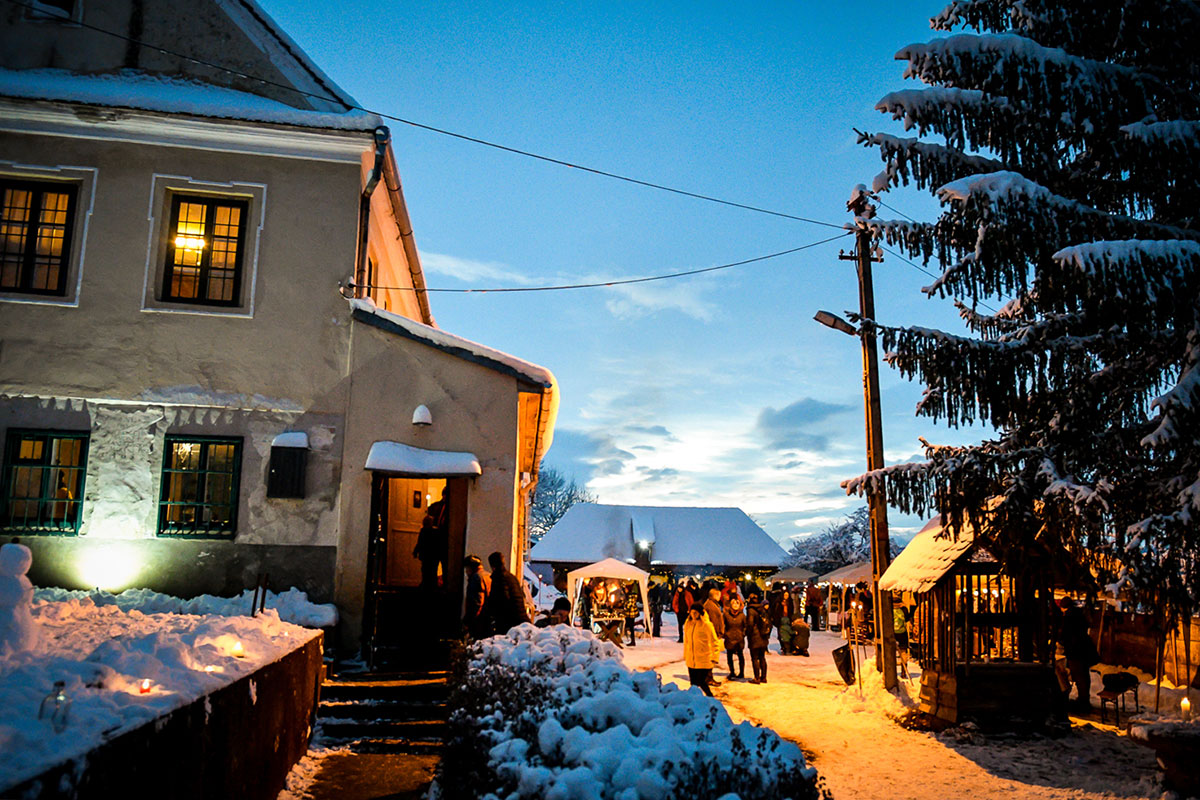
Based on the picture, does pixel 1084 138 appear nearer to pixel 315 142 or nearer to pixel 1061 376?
pixel 1061 376

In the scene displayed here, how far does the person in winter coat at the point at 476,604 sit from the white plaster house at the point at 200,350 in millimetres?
1238

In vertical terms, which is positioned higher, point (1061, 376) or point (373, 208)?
point (373, 208)

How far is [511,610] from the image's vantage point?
10414 millimetres

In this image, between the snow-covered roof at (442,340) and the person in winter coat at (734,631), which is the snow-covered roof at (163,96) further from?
the person in winter coat at (734,631)

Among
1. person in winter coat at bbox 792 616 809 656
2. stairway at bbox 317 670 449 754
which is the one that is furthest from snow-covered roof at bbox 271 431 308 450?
person in winter coat at bbox 792 616 809 656

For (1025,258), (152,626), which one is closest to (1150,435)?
(1025,258)

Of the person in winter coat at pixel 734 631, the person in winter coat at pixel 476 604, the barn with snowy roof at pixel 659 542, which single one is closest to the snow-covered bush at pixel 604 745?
the person in winter coat at pixel 476 604

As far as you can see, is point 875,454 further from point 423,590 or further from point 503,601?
point 423,590

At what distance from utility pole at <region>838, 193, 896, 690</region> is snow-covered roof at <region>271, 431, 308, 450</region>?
916 cm

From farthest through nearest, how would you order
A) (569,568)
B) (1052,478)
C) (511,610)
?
1. (569,568)
2. (511,610)
3. (1052,478)

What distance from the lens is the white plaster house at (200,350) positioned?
1130cm

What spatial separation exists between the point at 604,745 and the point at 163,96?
39.5 feet

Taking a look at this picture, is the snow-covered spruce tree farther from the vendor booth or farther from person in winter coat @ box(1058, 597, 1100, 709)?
the vendor booth

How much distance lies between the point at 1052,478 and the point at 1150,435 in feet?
3.53
